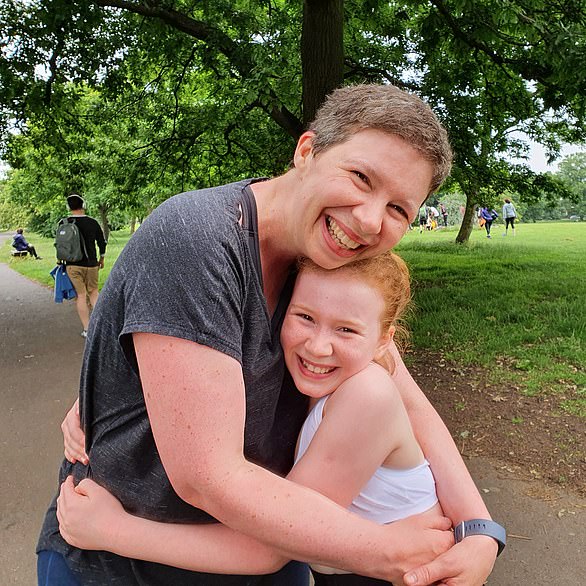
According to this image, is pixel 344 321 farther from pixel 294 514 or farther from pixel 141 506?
pixel 141 506

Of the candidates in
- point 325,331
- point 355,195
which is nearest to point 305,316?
point 325,331

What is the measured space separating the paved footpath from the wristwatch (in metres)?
1.87

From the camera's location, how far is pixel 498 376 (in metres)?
5.55

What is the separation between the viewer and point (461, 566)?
1357 millimetres

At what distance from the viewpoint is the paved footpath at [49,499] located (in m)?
3.13

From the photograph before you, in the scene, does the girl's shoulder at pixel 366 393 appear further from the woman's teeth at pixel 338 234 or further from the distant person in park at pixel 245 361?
the woman's teeth at pixel 338 234

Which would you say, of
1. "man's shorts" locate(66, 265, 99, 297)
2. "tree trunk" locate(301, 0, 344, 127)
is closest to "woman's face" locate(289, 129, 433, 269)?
"tree trunk" locate(301, 0, 344, 127)

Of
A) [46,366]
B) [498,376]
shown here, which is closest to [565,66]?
[498,376]

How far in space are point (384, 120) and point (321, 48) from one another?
6689 millimetres

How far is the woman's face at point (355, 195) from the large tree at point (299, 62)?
5.41 meters

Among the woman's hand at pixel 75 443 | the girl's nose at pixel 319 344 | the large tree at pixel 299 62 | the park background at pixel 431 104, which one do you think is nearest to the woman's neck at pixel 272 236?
the girl's nose at pixel 319 344

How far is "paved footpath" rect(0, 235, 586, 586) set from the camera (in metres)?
3.13

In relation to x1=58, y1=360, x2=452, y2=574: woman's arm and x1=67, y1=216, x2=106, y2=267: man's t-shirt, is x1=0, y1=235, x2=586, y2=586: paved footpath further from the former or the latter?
x1=58, y1=360, x2=452, y2=574: woman's arm

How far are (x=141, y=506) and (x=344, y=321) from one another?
0.67 m
